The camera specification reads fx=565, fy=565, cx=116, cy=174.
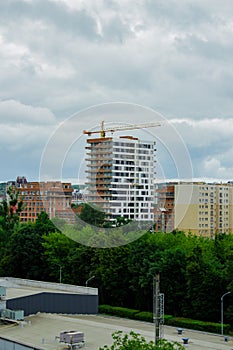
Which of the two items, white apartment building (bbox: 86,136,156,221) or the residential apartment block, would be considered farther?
the residential apartment block

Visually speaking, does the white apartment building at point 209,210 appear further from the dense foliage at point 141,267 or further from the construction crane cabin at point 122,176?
the construction crane cabin at point 122,176

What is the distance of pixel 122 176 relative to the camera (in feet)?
60.6

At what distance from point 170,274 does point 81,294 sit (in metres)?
3.78

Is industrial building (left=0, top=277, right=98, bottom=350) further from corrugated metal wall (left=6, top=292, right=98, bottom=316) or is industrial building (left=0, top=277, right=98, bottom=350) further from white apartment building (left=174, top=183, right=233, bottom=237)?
white apartment building (left=174, top=183, right=233, bottom=237)

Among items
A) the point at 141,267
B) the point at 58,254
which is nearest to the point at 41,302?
the point at 141,267

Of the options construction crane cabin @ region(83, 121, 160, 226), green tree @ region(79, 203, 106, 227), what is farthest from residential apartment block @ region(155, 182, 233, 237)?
construction crane cabin @ region(83, 121, 160, 226)

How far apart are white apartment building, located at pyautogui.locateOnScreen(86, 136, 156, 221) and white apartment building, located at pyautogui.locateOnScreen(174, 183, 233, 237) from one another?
2598 centimetres

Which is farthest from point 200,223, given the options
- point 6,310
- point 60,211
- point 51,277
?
point 6,310

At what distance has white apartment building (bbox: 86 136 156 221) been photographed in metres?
17.9

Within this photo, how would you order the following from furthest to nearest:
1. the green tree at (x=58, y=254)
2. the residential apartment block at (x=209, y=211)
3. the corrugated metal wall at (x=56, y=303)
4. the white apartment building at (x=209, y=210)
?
the white apartment building at (x=209, y=210) → the residential apartment block at (x=209, y=211) → the green tree at (x=58, y=254) → the corrugated metal wall at (x=56, y=303)

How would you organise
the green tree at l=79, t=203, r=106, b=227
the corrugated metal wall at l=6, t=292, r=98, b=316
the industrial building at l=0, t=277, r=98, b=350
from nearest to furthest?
the industrial building at l=0, t=277, r=98, b=350 → the green tree at l=79, t=203, r=106, b=227 → the corrugated metal wall at l=6, t=292, r=98, b=316

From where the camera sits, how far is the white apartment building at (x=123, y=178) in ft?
58.6

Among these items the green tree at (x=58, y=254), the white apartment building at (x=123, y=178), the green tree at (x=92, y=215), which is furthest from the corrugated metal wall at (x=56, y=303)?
the green tree at (x=58, y=254)

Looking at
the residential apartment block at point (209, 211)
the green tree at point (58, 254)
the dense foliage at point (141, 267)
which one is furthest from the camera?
the residential apartment block at point (209, 211)
